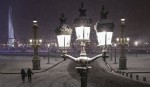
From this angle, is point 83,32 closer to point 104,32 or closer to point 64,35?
point 104,32

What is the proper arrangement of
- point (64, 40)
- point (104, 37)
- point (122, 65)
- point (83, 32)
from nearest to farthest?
point (104, 37) < point (83, 32) < point (64, 40) < point (122, 65)

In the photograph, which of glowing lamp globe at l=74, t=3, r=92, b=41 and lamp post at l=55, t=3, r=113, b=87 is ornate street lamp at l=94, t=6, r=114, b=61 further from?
glowing lamp globe at l=74, t=3, r=92, b=41

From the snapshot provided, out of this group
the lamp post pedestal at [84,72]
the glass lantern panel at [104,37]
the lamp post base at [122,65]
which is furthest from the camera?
the lamp post base at [122,65]

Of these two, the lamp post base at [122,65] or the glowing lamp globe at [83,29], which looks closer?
the glowing lamp globe at [83,29]

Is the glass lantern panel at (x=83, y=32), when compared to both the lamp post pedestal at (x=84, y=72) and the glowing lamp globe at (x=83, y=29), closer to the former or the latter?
the glowing lamp globe at (x=83, y=29)

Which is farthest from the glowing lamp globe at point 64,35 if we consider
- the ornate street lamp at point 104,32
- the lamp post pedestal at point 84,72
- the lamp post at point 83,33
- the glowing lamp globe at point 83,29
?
the ornate street lamp at point 104,32

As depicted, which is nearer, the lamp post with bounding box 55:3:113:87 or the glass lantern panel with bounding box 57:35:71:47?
the lamp post with bounding box 55:3:113:87

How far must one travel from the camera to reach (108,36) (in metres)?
9.39

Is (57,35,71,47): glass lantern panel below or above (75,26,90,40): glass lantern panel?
below

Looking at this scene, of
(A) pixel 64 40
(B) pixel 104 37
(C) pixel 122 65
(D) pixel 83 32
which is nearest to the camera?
(B) pixel 104 37

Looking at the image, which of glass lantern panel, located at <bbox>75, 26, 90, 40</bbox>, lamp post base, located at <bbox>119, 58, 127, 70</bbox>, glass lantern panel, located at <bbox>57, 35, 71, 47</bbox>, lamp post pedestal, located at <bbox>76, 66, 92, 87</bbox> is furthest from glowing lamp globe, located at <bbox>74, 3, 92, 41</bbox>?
lamp post base, located at <bbox>119, 58, 127, 70</bbox>

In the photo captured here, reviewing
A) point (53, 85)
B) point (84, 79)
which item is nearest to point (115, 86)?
point (53, 85)

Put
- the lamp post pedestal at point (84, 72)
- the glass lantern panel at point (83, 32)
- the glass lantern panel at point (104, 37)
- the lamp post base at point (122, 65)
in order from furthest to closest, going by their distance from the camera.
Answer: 1. the lamp post base at point (122, 65)
2. the lamp post pedestal at point (84, 72)
3. the glass lantern panel at point (83, 32)
4. the glass lantern panel at point (104, 37)

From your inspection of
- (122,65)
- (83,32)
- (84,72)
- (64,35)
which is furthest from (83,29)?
(122,65)
